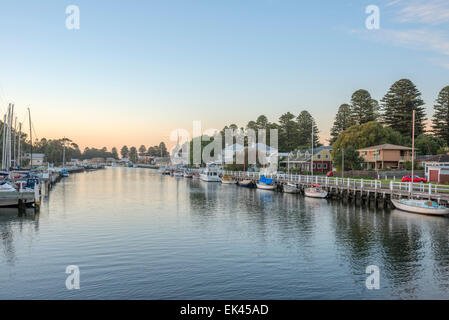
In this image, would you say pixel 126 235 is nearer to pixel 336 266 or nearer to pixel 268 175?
pixel 336 266

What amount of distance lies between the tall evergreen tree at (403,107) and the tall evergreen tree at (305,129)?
34.4 metres

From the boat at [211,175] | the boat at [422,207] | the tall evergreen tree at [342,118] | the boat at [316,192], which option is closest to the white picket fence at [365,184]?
the boat at [422,207]

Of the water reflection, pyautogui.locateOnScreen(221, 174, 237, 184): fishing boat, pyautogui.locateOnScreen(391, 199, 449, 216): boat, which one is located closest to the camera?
the water reflection

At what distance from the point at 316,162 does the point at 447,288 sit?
270ft

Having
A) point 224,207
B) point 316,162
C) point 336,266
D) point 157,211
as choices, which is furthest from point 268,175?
point 336,266

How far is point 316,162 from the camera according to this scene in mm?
98188

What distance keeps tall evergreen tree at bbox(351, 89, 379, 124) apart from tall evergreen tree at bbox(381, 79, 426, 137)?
402 centimetres

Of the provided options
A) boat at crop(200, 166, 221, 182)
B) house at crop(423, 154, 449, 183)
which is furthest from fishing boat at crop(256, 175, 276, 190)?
house at crop(423, 154, 449, 183)

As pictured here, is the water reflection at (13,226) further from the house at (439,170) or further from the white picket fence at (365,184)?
the house at (439,170)

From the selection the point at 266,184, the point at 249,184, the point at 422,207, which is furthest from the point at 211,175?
the point at 422,207

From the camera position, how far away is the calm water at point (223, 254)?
1697 centimetres

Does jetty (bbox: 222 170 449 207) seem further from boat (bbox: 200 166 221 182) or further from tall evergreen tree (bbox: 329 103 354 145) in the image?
tall evergreen tree (bbox: 329 103 354 145)

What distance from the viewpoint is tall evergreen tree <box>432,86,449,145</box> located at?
11325 centimetres
